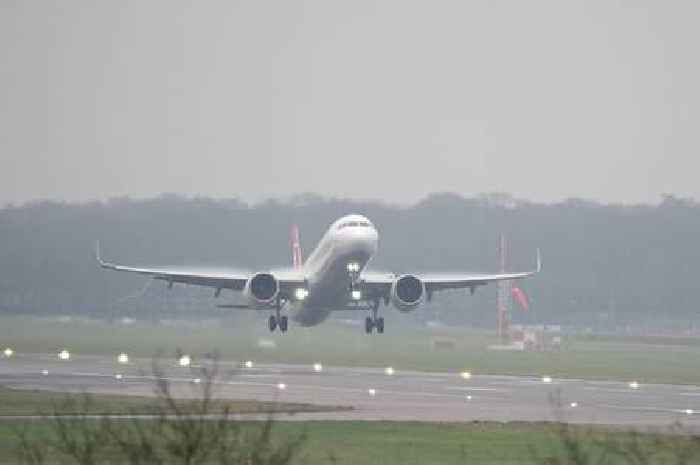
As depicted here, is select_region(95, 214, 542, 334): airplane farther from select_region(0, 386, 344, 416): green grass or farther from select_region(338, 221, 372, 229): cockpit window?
select_region(0, 386, 344, 416): green grass

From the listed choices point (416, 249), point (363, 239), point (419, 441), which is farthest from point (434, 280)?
point (416, 249)

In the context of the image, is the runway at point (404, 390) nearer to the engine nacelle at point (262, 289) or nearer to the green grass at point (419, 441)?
the engine nacelle at point (262, 289)

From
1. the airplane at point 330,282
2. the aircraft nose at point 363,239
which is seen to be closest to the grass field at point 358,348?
the airplane at point 330,282

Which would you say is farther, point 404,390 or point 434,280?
point 434,280

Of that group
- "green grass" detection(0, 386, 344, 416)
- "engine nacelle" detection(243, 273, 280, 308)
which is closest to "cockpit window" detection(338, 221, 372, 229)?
"engine nacelle" detection(243, 273, 280, 308)

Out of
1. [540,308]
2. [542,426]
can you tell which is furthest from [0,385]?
[540,308]

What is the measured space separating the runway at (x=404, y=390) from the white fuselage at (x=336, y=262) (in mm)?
2353

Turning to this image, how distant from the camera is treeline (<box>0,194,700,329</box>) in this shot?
98688mm

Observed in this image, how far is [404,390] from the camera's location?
48531 mm

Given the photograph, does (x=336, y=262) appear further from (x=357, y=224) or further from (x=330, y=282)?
(x=357, y=224)

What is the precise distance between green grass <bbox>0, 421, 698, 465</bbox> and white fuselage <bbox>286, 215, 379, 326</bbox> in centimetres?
2280

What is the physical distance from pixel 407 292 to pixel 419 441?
Answer: 30.6 meters

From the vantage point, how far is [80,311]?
9562 cm

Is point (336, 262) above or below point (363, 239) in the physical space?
below
